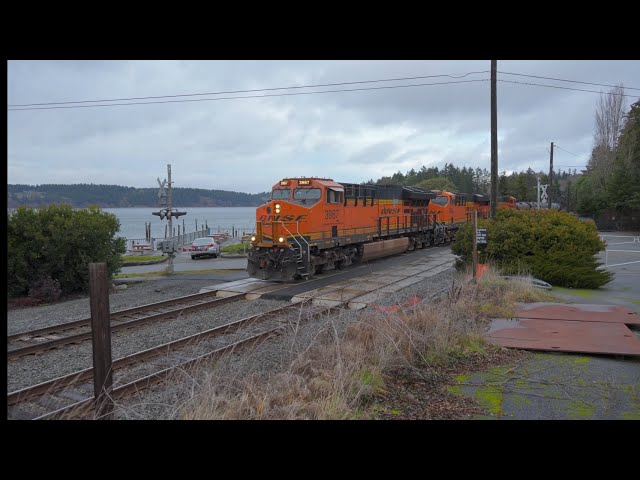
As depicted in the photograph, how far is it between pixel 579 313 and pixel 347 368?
6.20 meters

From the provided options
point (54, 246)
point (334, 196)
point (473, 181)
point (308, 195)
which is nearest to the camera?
point (54, 246)

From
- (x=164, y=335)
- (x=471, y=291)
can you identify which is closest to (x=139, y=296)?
(x=164, y=335)

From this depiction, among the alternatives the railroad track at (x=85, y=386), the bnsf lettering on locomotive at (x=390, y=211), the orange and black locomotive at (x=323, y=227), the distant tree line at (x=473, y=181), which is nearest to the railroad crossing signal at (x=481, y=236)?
the orange and black locomotive at (x=323, y=227)

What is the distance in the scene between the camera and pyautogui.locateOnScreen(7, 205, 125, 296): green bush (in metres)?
15.5

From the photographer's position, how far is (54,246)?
630 inches

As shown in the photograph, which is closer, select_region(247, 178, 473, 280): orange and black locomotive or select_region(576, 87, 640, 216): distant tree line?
select_region(247, 178, 473, 280): orange and black locomotive

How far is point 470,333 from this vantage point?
23.6 ft

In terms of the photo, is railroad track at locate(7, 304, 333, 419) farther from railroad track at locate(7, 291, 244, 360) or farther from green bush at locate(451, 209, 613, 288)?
green bush at locate(451, 209, 613, 288)

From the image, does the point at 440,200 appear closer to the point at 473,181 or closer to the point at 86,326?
the point at 86,326

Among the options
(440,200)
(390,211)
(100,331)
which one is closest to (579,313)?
(100,331)

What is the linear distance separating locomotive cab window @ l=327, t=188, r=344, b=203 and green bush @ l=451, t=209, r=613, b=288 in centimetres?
478

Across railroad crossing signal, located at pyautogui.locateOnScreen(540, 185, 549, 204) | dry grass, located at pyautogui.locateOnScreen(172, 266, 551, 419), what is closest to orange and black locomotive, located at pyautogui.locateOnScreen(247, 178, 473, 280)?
railroad crossing signal, located at pyautogui.locateOnScreen(540, 185, 549, 204)
